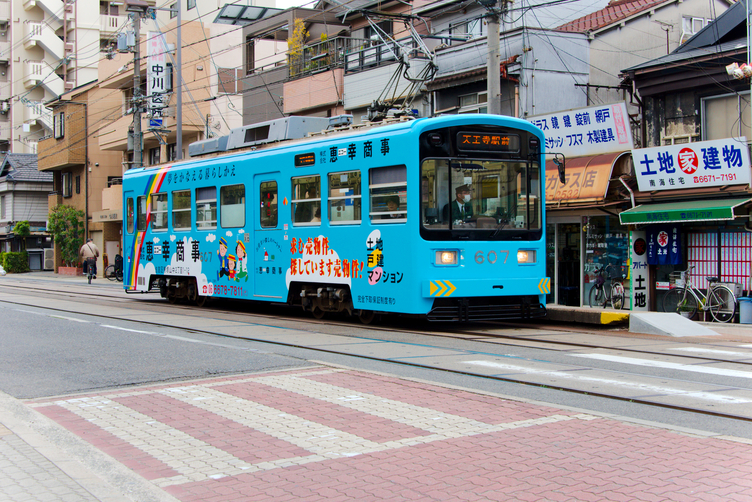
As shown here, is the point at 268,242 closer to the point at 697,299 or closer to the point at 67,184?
the point at 697,299

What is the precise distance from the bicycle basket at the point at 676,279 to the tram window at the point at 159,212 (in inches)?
468

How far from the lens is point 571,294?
19.5 m

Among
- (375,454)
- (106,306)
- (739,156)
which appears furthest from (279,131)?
(375,454)

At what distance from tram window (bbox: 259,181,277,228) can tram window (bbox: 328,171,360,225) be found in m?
1.81

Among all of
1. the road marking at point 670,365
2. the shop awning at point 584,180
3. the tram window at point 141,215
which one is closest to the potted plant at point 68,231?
the tram window at point 141,215

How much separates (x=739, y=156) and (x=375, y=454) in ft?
41.1

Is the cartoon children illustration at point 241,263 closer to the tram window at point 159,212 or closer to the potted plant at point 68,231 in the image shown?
the tram window at point 159,212

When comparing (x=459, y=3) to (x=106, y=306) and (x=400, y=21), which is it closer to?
(x=400, y=21)

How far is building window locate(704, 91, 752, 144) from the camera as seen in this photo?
16125 millimetres

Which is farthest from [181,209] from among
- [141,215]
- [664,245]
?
[664,245]

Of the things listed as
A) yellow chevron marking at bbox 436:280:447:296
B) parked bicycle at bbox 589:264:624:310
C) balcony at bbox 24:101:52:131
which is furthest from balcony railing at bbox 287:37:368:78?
balcony at bbox 24:101:52:131

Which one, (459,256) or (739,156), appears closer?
(459,256)

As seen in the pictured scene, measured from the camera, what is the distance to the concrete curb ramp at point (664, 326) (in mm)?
12797

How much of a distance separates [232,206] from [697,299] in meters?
9.94
